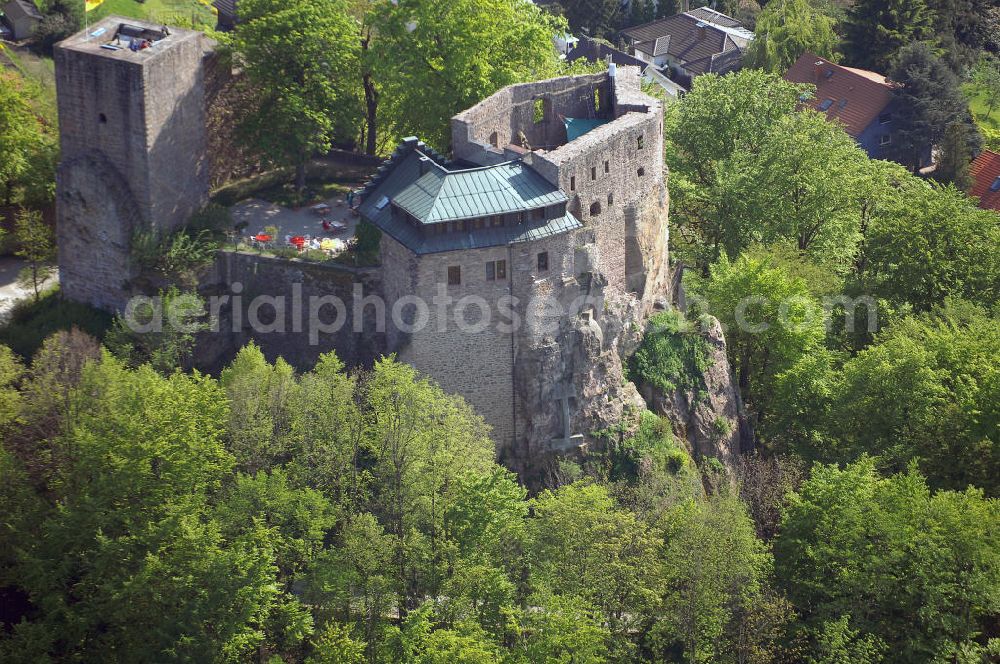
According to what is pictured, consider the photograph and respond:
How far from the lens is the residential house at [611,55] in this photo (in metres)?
113

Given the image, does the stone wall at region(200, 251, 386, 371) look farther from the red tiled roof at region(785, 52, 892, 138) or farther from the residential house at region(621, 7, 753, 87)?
the residential house at region(621, 7, 753, 87)

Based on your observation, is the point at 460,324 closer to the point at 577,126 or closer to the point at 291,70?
the point at 577,126

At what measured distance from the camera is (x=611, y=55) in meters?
113

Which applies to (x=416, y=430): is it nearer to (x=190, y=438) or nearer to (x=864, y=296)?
(x=190, y=438)

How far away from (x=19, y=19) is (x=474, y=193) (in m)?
50.4

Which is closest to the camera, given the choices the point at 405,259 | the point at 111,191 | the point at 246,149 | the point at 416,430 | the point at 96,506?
the point at 96,506

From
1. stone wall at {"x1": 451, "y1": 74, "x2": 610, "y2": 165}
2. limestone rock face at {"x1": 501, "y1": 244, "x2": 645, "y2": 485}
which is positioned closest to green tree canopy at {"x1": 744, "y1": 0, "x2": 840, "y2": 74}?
stone wall at {"x1": 451, "y1": 74, "x2": 610, "y2": 165}

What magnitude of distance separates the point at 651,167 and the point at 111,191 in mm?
23451

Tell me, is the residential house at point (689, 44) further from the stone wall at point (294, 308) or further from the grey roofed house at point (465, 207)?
the stone wall at point (294, 308)

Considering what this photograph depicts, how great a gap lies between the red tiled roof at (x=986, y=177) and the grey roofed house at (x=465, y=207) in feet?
154

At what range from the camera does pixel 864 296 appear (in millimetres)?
70312

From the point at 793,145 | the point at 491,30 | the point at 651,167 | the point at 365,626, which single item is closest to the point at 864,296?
the point at 793,145

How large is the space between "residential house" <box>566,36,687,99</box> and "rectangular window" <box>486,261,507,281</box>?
5785cm

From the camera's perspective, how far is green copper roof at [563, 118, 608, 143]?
210 ft
